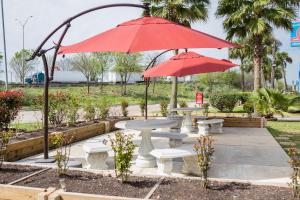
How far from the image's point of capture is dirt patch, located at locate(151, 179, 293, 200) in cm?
399

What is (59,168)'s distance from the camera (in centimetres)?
492

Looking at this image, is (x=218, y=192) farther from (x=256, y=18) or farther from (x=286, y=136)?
(x=256, y=18)

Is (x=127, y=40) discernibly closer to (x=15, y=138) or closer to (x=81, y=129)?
(x=15, y=138)

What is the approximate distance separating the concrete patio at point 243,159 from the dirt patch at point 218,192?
9.2 inches

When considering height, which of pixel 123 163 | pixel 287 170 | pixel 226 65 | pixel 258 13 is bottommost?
pixel 287 170

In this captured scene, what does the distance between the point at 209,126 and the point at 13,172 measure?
775 centimetres

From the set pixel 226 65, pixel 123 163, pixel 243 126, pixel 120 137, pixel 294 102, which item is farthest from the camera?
pixel 294 102

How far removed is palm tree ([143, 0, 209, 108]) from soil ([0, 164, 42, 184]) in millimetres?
12792

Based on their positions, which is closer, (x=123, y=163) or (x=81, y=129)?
(x=123, y=163)

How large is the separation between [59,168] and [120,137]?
964 millimetres

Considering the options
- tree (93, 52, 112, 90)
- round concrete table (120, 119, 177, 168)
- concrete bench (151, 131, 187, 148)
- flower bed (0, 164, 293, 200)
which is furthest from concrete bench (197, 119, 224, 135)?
tree (93, 52, 112, 90)

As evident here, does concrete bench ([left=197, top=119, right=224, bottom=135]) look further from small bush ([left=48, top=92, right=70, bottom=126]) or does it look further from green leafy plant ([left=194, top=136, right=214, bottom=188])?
green leafy plant ([left=194, top=136, right=214, bottom=188])

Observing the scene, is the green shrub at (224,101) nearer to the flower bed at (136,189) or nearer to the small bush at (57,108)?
the small bush at (57,108)

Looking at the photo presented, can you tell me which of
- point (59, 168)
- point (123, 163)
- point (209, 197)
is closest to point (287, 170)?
point (209, 197)
